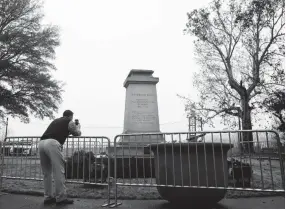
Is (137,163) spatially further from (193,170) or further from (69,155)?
(193,170)

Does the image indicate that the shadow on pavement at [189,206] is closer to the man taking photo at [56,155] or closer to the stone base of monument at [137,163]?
the stone base of monument at [137,163]

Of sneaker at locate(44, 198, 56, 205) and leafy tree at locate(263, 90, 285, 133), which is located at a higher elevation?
leafy tree at locate(263, 90, 285, 133)

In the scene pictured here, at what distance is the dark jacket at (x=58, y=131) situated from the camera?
15.5ft

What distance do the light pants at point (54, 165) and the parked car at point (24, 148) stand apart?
57.9 inches

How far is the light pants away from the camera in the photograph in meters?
4.51

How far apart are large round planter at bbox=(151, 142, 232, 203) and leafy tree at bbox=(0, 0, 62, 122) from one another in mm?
20654

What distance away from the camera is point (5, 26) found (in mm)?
22406

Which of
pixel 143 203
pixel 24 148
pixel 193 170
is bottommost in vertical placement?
pixel 143 203

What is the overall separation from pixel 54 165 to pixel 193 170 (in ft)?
7.60

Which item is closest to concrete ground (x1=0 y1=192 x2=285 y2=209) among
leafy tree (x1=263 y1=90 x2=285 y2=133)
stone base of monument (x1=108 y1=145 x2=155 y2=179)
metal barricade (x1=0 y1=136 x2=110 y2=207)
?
metal barricade (x1=0 y1=136 x2=110 y2=207)

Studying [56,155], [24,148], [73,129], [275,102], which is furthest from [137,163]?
[275,102]

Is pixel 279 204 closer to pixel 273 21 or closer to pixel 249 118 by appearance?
pixel 249 118

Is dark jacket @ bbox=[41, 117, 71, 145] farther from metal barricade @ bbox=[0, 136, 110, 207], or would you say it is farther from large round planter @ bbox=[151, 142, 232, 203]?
large round planter @ bbox=[151, 142, 232, 203]

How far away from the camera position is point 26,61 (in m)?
22.9
